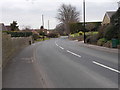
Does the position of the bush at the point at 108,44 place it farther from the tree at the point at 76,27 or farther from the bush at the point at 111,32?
the tree at the point at 76,27

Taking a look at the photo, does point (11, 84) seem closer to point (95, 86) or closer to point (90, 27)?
point (95, 86)

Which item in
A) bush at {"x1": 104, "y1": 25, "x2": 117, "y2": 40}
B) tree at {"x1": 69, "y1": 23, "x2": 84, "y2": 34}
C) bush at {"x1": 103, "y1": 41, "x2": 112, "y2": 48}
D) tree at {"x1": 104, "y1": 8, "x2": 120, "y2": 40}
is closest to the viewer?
bush at {"x1": 103, "y1": 41, "x2": 112, "y2": 48}

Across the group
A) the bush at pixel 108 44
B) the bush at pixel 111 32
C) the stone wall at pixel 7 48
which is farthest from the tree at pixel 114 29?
the stone wall at pixel 7 48

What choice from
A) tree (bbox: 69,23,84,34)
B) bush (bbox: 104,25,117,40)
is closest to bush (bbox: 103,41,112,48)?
bush (bbox: 104,25,117,40)

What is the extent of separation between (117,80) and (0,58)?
230 inches

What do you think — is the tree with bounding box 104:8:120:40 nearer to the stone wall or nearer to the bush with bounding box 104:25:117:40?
the bush with bounding box 104:25:117:40

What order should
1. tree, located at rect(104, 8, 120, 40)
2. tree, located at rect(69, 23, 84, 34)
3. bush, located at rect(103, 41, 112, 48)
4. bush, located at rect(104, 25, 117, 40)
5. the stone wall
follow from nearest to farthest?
the stone wall → bush, located at rect(103, 41, 112, 48) → tree, located at rect(104, 8, 120, 40) → bush, located at rect(104, 25, 117, 40) → tree, located at rect(69, 23, 84, 34)

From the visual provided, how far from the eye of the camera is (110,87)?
6605 mm

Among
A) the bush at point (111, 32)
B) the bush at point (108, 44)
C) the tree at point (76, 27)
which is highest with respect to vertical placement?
the tree at point (76, 27)

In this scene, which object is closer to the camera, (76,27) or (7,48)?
(7,48)

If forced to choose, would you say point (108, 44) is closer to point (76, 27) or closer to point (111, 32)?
point (111, 32)

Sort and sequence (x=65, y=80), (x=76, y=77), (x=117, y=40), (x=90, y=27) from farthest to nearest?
(x=90, y=27) < (x=117, y=40) < (x=76, y=77) < (x=65, y=80)

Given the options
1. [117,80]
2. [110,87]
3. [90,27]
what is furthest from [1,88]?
[90,27]

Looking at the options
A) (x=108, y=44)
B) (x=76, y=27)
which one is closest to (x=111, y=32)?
(x=108, y=44)
